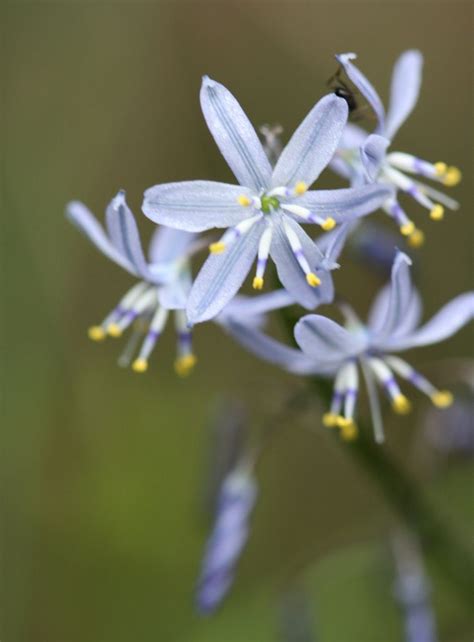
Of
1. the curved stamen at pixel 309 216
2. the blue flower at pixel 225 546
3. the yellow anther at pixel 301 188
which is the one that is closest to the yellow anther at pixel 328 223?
the curved stamen at pixel 309 216

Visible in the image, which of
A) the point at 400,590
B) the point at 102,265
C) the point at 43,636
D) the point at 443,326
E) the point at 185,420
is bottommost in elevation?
the point at 43,636

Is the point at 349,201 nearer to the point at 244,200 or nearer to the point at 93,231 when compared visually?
the point at 244,200

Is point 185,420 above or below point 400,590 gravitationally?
below

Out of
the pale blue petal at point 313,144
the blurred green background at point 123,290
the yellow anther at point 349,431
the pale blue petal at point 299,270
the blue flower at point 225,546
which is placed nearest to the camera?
the pale blue petal at point 313,144

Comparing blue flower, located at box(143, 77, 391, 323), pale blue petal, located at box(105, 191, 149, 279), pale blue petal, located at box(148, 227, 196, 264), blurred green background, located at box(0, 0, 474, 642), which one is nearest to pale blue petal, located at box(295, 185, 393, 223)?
blue flower, located at box(143, 77, 391, 323)

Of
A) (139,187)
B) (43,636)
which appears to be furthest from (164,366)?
(43,636)

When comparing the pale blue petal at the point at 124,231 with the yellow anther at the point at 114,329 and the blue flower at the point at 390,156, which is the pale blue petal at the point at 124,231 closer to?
the yellow anther at the point at 114,329

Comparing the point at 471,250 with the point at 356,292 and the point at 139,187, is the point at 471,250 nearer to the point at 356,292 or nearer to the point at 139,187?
the point at 356,292
